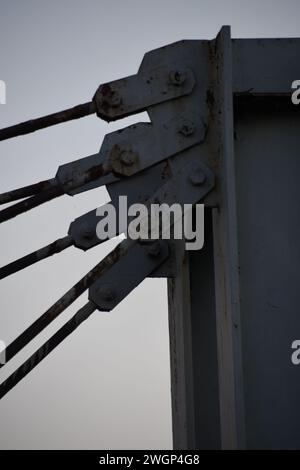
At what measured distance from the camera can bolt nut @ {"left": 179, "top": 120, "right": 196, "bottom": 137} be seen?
377 cm

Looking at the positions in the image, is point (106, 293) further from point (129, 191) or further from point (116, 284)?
point (129, 191)

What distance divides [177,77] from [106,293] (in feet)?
3.49

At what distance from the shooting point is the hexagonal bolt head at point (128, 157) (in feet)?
12.4

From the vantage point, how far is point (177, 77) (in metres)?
3.79

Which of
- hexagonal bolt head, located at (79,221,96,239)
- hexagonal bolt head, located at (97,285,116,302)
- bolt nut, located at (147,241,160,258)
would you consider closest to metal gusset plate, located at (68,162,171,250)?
hexagonal bolt head, located at (79,221,96,239)

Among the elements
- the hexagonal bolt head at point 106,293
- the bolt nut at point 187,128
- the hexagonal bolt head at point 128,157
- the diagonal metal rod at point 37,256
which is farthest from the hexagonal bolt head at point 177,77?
the hexagonal bolt head at point 106,293

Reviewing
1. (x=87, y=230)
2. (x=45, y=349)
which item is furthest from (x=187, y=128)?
(x=45, y=349)

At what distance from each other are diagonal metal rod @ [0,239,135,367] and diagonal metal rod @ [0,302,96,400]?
0.25ft

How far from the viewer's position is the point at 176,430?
528cm

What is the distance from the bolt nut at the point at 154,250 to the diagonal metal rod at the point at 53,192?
0.60 metres

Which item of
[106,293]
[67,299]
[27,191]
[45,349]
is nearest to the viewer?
[67,299]

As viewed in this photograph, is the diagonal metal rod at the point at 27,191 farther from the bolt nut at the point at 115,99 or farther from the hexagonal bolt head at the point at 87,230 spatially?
the bolt nut at the point at 115,99

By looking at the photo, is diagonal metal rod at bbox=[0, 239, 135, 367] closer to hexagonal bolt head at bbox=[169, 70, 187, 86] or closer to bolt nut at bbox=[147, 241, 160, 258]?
bolt nut at bbox=[147, 241, 160, 258]
